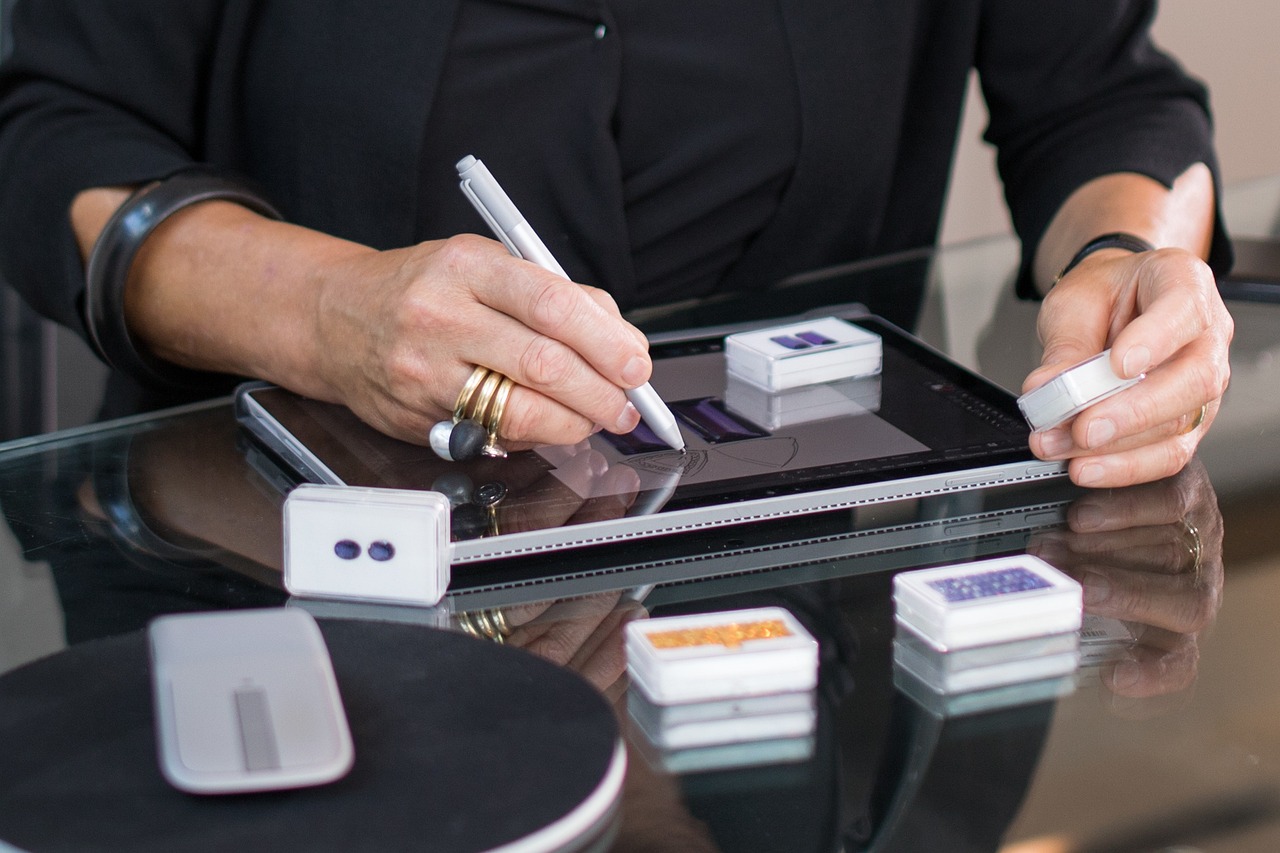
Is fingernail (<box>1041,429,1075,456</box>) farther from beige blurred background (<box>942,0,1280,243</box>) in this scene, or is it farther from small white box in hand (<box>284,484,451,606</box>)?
beige blurred background (<box>942,0,1280,243</box>)

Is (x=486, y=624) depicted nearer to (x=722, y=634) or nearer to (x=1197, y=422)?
(x=722, y=634)

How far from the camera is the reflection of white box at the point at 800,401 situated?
0.84 m

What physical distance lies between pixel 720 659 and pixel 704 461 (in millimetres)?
251

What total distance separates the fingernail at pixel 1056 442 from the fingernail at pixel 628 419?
240 millimetres

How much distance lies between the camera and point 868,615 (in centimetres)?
63

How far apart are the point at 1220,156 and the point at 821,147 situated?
1962 millimetres

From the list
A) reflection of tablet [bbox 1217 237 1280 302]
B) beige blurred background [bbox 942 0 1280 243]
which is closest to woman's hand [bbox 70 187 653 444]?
reflection of tablet [bbox 1217 237 1280 302]

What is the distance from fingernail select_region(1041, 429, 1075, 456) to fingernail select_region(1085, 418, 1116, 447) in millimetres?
16

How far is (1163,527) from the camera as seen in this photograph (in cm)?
75

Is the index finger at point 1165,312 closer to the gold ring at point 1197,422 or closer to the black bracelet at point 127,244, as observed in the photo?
the gold ring at point 1197,422

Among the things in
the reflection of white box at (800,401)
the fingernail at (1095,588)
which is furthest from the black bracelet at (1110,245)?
the fingernail at (1095,588)

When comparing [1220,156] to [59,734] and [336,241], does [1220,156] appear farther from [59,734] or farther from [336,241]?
[59,734]

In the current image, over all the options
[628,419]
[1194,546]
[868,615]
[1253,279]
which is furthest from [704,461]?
[1253,279]

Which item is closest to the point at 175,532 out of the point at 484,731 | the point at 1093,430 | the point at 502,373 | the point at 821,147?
the point at 502,373
